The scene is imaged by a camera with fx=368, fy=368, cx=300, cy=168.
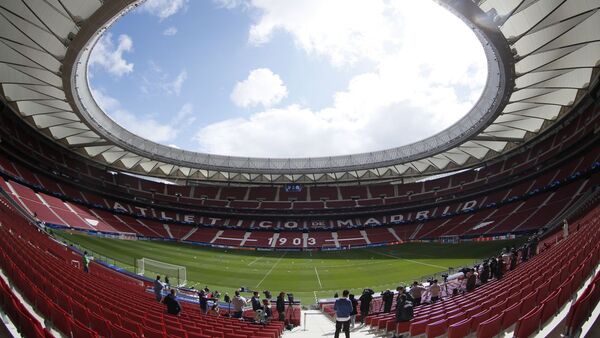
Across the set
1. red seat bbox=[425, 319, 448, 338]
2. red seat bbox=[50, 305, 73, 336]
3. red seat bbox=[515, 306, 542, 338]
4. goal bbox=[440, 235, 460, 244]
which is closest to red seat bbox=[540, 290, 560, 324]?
red seat bbox=[515, 306, 542, 338]

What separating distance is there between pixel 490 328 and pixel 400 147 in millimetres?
49652

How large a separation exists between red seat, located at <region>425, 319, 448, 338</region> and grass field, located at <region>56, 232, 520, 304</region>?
646 inches

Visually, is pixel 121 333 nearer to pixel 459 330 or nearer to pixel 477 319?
pixel 459 330

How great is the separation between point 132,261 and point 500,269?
27899 millimetres

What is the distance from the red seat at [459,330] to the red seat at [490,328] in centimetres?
69

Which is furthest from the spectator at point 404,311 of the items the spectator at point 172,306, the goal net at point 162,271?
the goal net at point 162,271

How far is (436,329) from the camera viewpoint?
24.3ft

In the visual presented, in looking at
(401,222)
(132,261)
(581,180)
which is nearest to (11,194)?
(132,261)

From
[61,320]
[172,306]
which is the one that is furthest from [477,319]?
[172,306]

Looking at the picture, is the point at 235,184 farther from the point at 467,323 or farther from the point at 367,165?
the point at 467,323

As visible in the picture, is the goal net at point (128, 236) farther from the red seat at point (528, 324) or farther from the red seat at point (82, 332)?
the red seat at point (528, 324)

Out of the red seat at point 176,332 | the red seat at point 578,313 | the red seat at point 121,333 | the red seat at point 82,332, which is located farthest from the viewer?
the red seat at point 176,332

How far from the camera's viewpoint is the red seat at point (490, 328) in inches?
211

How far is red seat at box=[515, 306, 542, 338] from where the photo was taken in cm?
479
